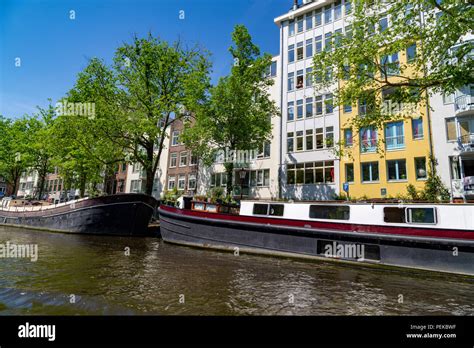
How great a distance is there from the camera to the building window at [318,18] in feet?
101

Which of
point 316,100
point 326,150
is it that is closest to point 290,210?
point 326,150

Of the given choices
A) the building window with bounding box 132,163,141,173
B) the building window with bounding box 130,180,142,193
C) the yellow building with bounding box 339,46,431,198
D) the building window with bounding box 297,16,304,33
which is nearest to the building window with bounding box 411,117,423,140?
the yellow building with bounding box 339,46,431,198

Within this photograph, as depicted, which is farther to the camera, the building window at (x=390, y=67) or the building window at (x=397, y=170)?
the building window at (x=397, y=170)

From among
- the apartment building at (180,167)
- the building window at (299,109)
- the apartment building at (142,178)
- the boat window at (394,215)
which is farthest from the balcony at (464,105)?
the apartment building at (142,178)

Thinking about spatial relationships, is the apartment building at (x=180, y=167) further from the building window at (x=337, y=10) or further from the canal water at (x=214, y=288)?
the canal water at (x=214, y=288)

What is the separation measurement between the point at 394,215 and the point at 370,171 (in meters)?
15.2

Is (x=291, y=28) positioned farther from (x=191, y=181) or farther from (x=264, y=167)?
(x=191, y=181)

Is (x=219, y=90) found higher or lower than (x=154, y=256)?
higher

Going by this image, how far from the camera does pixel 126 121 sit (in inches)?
813

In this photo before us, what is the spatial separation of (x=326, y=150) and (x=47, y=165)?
36.1 metres

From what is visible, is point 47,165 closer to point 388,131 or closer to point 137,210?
point 137,210

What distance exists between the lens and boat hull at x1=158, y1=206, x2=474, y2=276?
9938 mm

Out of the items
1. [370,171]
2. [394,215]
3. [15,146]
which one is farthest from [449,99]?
[15,146]

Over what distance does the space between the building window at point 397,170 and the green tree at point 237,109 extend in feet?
37.4
